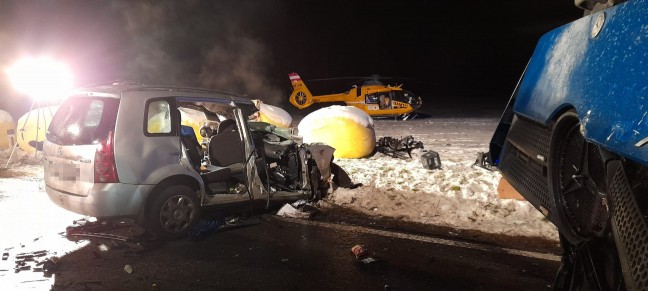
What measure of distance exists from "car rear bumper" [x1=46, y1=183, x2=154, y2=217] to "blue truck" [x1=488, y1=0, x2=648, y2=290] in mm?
3688

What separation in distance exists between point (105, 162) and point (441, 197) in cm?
441

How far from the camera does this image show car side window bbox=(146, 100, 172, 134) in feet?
16.5

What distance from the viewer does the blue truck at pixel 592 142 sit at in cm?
172

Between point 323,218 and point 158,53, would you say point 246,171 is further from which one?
point 158,53

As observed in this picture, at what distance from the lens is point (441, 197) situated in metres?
6.39

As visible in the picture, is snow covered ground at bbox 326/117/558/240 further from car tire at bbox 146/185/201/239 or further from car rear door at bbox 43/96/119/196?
car rear door at bbox 43/96/119/196

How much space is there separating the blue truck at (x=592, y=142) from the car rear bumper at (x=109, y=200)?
3.69 metres

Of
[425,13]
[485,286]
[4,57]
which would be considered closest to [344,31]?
[425,13]

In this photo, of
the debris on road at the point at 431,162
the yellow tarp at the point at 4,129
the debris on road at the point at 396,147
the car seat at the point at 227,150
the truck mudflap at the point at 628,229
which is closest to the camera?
the truck mudflap at the point at 628,229

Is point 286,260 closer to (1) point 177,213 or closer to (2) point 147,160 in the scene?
(1) point 177,213

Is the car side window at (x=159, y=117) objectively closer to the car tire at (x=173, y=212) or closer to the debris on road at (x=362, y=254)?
the car tire at (x=173, y=212)

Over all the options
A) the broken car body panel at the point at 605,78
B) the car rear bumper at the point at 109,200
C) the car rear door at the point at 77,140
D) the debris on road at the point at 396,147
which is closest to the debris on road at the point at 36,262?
the car rear bumper at the point at 109,200

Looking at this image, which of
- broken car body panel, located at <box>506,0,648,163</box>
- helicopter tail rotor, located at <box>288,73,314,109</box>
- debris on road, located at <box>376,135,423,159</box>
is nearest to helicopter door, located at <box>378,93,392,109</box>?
helicopter tail rotor, located at <box>288,73,314,109</box>

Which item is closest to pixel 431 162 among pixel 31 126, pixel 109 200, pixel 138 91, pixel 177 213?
pixel 177 213
